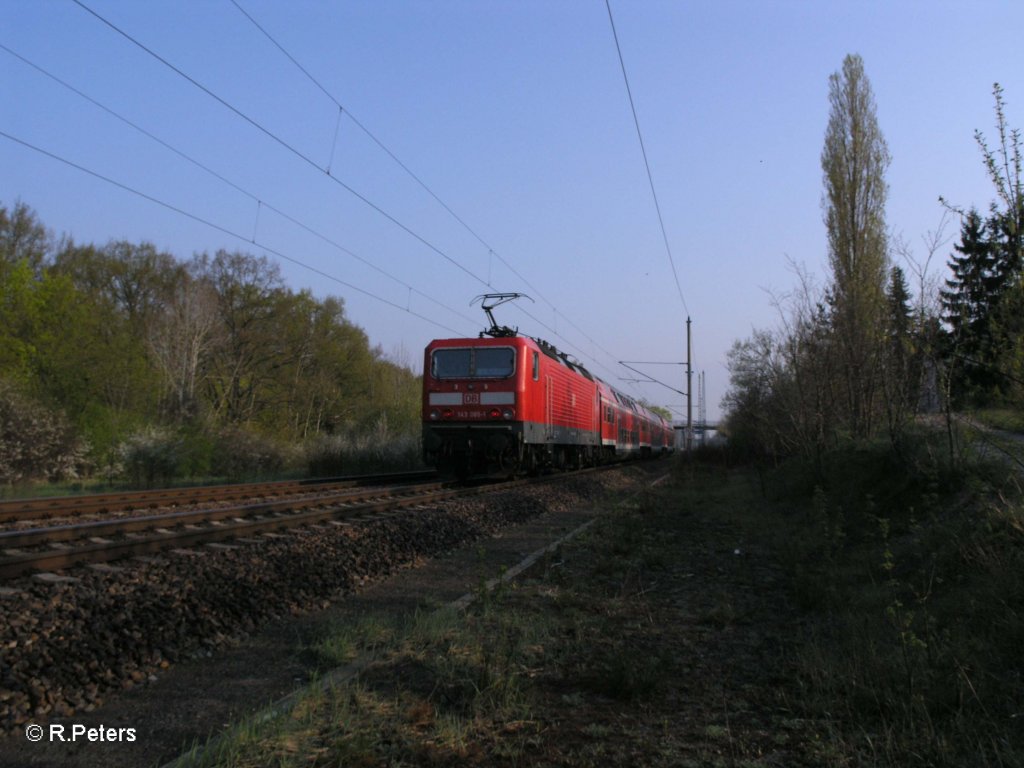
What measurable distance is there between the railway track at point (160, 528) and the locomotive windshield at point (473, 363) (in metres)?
3.62

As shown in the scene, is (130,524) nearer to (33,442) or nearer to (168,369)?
(33,442)

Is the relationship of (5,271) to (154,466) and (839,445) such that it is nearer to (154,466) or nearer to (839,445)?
(154,466)

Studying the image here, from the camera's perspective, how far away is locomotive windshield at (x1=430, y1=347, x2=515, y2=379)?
16.5 meters

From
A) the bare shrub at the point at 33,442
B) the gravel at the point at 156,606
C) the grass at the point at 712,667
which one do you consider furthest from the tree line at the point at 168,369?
the grass at the point at 712,667

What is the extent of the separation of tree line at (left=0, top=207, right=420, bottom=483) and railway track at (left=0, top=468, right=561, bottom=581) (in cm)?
982

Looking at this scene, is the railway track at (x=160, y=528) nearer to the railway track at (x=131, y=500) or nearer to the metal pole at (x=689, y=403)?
the railway track at (x=131, y=500)

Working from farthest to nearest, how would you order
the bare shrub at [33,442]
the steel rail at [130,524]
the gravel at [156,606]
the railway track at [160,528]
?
the bare shrub at [33,442] → the steel rail at [130,524] → the railway track at [160,528] → the gravel at [156,606]

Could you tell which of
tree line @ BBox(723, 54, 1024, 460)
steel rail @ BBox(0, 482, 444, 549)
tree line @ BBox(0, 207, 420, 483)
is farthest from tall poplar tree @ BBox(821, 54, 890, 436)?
tree line @ BBox(0, 207, 420, 483)

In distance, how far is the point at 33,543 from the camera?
7.36 metres

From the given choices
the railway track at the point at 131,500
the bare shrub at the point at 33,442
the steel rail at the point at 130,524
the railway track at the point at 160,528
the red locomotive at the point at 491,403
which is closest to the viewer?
the railway track at the point at 160,528

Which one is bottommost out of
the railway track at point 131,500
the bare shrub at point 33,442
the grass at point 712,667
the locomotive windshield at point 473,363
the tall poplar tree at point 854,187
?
the grass at point 712,667

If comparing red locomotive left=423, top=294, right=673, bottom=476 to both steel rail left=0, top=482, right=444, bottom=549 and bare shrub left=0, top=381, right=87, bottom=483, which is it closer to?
steel rail left=0, top=482, right=444, bottom=549

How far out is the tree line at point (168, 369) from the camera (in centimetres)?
2092

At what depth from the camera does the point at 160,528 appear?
895 centimetres
